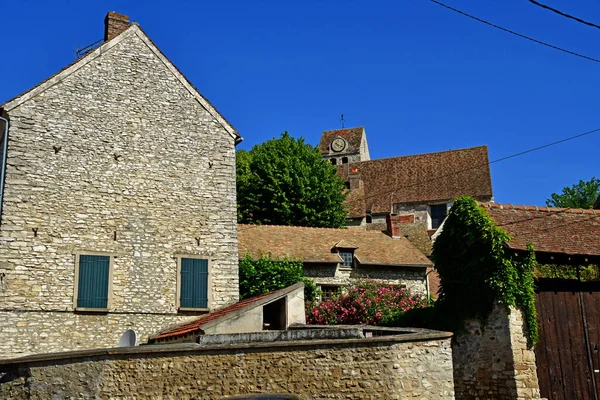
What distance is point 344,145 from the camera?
72812mm

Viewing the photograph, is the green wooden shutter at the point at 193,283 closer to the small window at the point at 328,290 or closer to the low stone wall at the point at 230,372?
the low stone wall at the point at 230,372

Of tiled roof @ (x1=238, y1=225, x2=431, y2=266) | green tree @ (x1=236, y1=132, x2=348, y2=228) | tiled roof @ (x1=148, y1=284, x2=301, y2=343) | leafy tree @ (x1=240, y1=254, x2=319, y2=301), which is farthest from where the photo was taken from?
green tree @ (x1=236, y1=132, x2=348, y2=228)

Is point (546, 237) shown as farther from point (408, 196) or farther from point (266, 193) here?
point (408, 196)

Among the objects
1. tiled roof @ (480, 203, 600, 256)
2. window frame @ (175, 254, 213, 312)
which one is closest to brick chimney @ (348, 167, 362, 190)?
tiled roof @ (480, 203, 600, 256)

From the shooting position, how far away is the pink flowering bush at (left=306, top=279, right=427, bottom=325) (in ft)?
76.8

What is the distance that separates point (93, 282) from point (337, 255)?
12107 millimetres

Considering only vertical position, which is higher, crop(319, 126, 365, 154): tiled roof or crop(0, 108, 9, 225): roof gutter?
crop(319, 126, 365, 154): tiled roof

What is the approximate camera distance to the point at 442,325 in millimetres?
17656

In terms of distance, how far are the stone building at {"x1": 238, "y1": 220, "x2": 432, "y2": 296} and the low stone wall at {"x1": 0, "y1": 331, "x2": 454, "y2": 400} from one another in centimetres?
1268

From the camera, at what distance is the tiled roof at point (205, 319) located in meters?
16.1

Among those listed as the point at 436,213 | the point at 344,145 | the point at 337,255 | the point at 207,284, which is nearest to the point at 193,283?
the point at 207,284

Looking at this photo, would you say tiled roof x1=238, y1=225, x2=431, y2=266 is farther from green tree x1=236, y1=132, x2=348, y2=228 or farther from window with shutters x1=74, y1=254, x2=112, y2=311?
window with shutters x1=74, y1=254, x2=112, y2=311

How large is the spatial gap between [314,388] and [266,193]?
76.9 ft

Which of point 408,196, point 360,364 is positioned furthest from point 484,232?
point 408,196
